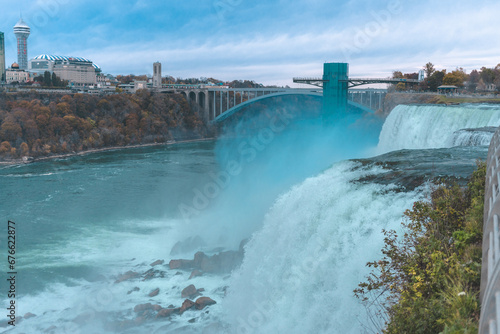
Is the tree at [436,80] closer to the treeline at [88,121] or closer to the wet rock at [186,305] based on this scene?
the treeline at [88,121]

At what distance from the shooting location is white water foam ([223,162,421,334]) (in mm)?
5938

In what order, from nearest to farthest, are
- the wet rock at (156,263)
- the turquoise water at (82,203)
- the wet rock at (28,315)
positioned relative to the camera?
the wet rock at (28,315) → the wet rock at (156,263) → the turquoise water at (82,203)

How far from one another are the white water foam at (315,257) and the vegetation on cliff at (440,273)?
0.49 m

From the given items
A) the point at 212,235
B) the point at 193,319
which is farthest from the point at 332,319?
the point at 212,235

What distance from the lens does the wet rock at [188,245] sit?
13.3m

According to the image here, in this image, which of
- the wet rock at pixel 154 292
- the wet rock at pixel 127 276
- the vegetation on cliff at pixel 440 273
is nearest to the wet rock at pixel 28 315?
the wet rock at pixel 127 276

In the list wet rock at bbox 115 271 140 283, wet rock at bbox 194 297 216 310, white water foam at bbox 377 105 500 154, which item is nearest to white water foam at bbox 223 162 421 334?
wet rock at bbox 194 297 216 310

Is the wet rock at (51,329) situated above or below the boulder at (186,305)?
below

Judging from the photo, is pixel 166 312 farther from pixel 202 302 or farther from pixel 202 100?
pixel 202 100

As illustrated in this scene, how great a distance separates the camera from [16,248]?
1362 centimetres

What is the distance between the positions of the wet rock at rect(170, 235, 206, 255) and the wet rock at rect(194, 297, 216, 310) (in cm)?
350

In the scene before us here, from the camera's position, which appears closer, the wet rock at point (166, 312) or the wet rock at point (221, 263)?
the wet rock at point (166, 312)

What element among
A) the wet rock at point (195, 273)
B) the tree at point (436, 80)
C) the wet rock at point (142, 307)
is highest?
the tree at point (436, 80)

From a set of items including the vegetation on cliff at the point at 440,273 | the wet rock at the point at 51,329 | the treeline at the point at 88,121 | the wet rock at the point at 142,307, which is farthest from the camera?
the treeline at the point at 88,121
